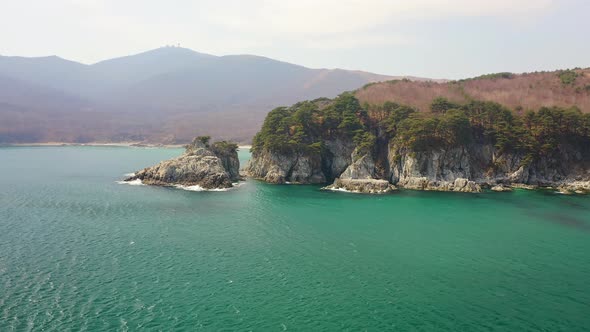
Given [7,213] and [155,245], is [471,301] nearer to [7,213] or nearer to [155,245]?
[155,245]

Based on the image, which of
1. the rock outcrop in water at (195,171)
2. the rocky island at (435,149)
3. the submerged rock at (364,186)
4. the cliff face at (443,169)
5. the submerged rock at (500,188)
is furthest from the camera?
the rocky island at (435,149)

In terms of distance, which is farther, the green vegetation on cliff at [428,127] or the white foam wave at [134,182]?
the green vegetation on cliff at [428,127]

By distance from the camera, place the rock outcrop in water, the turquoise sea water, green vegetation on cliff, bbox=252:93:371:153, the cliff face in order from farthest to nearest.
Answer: green vegetation on cliff, bbox=252:93:371:153
the cliff face
the rock outcrop in water
the turquoise sea water

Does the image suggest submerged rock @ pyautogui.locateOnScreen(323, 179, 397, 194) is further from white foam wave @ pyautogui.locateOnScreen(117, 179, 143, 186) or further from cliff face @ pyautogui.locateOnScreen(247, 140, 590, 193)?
white foam wave @ pyautogui.locateOnScreen(117, 179, 143, 186)

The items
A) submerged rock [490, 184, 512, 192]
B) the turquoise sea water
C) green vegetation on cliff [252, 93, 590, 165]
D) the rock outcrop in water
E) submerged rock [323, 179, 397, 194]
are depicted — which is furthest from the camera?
green vegetation on cliff [252, 93, 590, 165]

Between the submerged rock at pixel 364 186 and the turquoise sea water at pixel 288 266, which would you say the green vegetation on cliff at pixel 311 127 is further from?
the turquoise sea water at pixel 288 266

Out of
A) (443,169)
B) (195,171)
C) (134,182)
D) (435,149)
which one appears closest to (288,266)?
(195,171)

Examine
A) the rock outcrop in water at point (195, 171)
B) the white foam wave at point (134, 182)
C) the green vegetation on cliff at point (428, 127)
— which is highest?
the green vegetation on cliff at point (428, 127)

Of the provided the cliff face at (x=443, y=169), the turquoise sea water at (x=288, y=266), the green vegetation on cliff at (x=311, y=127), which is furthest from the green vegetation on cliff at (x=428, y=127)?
the turquoise sea water at (x=288, y=266)

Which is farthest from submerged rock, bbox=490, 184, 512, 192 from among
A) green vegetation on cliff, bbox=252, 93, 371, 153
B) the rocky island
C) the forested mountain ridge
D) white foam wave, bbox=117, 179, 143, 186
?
white foam wave, bbox=117, 179, 143, 186
